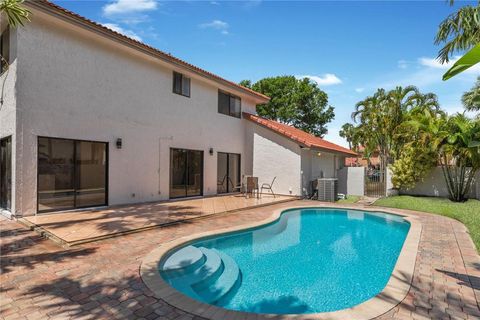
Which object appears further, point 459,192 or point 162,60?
point 459,192

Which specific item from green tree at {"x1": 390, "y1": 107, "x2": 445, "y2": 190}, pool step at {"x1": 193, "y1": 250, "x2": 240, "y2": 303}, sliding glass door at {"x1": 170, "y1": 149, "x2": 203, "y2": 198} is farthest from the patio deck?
green tree at {"x1": 390, "y1": 107, "x2": 445, "y2": 190}

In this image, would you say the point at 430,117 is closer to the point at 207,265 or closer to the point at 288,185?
the point at 288,185

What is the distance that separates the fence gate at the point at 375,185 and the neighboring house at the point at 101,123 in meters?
5.17

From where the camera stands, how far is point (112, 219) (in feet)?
30.9

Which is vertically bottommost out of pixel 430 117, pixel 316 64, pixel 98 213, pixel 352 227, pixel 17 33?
pixel 352 227

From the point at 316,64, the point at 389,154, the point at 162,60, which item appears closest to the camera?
the point at 162,60

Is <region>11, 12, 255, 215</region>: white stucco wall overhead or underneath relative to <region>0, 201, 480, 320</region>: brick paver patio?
overhead

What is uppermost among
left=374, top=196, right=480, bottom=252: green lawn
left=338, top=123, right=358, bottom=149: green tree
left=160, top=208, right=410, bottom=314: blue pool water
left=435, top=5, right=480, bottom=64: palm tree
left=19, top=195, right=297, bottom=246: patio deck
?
left=435, top=5, right=480, bottom=64: palm tree

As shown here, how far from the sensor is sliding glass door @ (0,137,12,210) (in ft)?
32.1

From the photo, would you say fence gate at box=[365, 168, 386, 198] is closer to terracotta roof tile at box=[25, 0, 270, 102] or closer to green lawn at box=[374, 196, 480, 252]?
green lawn at box=[374, 196, 480, 252]

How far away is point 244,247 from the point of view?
27.7ft

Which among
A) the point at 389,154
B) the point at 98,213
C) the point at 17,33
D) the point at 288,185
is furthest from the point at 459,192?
the point at 17,33

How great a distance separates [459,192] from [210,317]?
59.6 ft

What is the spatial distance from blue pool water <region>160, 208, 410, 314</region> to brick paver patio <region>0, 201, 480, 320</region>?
89 centimetres
